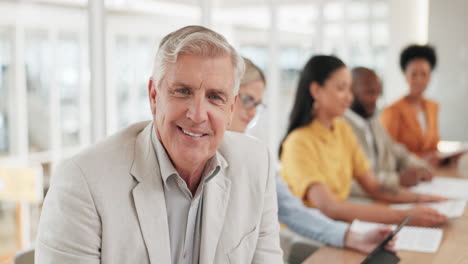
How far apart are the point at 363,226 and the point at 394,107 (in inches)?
74.7

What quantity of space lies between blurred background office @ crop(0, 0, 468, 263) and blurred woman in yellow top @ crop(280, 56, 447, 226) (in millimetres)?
618

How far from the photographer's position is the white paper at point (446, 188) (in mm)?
2711

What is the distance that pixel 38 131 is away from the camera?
4395 millimetres

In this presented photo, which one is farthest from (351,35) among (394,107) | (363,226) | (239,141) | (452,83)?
(239,141)

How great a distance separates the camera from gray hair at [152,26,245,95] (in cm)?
119

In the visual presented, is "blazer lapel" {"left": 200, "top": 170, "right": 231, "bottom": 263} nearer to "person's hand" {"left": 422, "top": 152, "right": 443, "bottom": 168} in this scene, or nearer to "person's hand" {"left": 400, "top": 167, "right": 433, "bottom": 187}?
"person's hand" {"left": 400, "top": 167, "right": 433, "bottom": 187}

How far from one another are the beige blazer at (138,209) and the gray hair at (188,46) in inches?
8.2

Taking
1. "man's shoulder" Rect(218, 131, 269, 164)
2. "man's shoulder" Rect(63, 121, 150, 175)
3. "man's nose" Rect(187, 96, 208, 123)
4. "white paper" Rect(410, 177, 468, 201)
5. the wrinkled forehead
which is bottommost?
"white paper" Rect(410, 177, 468, 201)

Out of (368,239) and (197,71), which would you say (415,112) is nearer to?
(368,239)

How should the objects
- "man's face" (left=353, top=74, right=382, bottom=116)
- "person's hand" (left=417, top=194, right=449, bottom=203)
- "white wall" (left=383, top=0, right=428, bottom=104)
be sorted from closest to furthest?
"person's hand" (left=417, top=194, right=449, bottom=203)
"man's face" (left=353, top=74, right=382, bottom=116)
"white wall" (left=383, top=0, right=428, bottom=104)

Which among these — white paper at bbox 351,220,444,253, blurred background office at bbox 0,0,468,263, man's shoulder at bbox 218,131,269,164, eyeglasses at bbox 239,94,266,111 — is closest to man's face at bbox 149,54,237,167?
man's shoulder at bbox 218,131,269,164

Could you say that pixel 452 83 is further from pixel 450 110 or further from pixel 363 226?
pixel 363 226

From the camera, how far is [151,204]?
1.26 meters

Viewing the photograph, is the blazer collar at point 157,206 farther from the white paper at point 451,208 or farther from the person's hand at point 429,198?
the person's hand at point 429,198
